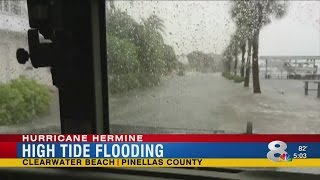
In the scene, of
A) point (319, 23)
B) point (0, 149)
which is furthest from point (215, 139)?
point (0, 149)

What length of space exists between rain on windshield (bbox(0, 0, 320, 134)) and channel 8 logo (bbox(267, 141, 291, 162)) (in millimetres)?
70

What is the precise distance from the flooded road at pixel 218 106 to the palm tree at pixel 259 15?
0.19 ft

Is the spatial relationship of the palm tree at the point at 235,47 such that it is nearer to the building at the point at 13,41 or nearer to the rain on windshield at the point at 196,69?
the rain on windshield at the point at 196,69

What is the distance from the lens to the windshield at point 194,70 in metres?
1.78

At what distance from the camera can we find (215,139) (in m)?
1.90

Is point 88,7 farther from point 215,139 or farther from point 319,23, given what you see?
point 319,23

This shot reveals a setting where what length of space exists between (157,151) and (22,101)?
74 cm

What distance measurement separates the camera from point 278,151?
1.88 meters

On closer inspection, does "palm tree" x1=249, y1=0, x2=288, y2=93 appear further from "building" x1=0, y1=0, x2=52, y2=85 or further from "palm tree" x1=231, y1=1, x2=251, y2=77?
"building" x1=0, y1=0, x2=52, y2=85

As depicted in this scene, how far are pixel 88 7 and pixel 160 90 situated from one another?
536 mm

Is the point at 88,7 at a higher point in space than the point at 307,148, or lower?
higher

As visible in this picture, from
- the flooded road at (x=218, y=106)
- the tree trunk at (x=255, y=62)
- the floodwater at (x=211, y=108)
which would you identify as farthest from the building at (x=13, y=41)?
the tree trunk at (x=255, y=62)

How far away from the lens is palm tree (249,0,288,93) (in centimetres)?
175

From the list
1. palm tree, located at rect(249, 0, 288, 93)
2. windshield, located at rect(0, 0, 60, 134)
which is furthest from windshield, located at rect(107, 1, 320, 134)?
windshield, located at rect(0, 0, 60, 134)
